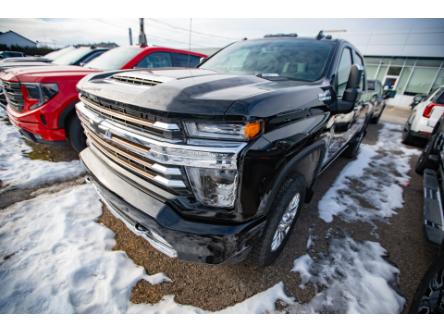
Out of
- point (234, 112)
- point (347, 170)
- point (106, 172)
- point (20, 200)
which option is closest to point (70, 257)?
point (106, 172)

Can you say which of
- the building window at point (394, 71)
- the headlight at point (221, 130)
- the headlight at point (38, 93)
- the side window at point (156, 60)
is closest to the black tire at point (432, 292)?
the headlight at point (221, 130)

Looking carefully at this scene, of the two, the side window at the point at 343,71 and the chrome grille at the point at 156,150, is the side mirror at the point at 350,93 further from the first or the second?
the chrome grille at the point at 156,150

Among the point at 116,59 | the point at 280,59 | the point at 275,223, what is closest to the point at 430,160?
the point at 280,59

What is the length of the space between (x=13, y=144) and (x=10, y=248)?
3031 millimetres

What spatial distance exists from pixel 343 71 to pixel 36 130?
419 cm

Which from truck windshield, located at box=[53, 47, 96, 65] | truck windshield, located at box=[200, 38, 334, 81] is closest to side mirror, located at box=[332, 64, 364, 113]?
truck windshield, located at box=[200, 38, 334, 81]

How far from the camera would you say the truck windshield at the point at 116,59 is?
4039 mm

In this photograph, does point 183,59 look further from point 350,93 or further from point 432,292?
point 432,292

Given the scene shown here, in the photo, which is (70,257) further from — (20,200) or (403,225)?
(403,225)

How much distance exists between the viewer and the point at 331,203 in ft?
10.3

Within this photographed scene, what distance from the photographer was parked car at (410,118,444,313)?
4.78ft

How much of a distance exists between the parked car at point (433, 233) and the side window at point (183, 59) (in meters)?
4.54

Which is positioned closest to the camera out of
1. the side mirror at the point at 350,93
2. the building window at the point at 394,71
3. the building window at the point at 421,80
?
the side mirror at the point at 350,93

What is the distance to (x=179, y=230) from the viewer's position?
49.8 inches
